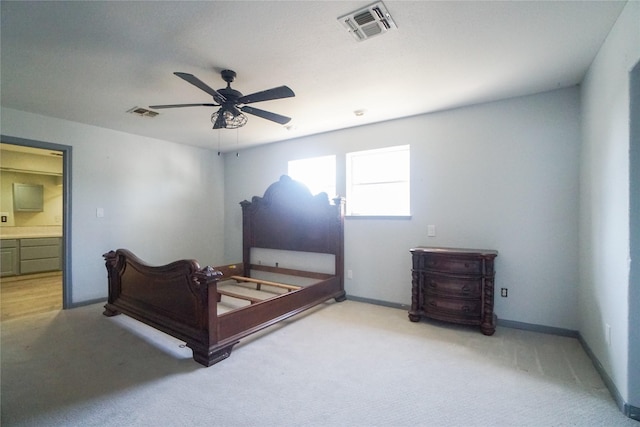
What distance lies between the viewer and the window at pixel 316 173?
14.5ft

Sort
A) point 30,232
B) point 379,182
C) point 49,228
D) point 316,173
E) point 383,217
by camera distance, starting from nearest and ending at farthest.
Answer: point 383,217, point 379,182, point 316,173, point 30,232, point 49,228

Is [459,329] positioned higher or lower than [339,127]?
lower

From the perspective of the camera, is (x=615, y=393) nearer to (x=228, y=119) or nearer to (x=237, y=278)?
(x=228, y=119)

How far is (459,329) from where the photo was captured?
296 centimetres

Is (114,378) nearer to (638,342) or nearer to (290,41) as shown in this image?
(290,41)

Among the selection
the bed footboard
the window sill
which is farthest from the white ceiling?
the bed footboard

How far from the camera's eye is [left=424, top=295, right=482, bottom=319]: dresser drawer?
2887 mm

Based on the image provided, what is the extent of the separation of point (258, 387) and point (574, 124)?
3679 millimetres

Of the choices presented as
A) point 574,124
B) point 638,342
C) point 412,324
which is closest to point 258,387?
point 412,324

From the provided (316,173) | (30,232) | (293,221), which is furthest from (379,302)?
(30,232)

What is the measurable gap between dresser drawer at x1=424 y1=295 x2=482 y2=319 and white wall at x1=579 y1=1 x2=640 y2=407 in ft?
2.81

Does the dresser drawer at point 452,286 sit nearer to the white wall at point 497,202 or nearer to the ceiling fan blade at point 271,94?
the white wall at point 497,202

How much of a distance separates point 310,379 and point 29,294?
4.99 m

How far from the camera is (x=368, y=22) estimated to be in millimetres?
1847
